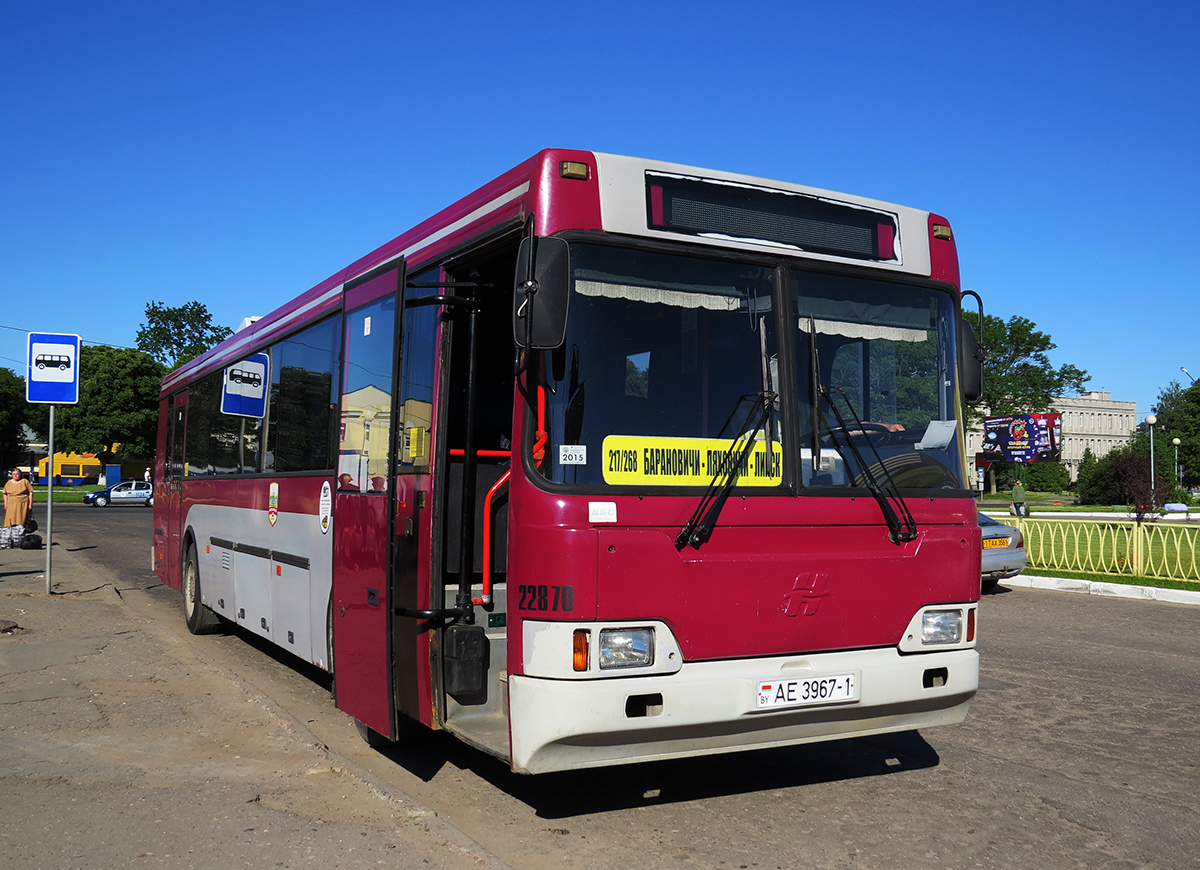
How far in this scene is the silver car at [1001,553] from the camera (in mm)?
16953

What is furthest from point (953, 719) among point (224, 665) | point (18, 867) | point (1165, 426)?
point (1165, 426)

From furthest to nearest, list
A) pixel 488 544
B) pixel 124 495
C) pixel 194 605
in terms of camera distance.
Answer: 1. pixel 124 495
2. pixel 194 605
3. pixel 488 544

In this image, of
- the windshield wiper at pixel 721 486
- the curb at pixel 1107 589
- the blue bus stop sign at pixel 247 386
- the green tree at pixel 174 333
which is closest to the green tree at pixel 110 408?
the green tree at pixel 174 333

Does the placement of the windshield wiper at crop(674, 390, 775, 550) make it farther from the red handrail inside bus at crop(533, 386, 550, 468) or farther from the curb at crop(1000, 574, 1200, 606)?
the curb at crop(1000, 574, 1200, 606)

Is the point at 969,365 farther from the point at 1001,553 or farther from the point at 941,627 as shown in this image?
the point at 1001,553

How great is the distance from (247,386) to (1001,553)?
12.4m

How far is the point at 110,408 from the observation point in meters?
86.1

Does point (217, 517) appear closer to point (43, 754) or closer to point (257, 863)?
point (43, 754)

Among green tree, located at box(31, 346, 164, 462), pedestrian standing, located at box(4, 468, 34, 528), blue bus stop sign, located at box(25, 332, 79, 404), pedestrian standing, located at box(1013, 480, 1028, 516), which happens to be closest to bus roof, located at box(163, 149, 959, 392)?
blue bus stop sign, located at box(25, 332, 79, 404)

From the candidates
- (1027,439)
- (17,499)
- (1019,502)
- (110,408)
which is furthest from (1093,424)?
(17,499)

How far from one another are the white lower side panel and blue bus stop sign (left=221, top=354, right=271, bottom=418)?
5.70m

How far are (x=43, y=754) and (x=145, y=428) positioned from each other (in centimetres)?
8929

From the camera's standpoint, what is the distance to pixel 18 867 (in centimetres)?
452

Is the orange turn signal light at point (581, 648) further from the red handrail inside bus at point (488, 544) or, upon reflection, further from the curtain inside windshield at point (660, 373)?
the red handrail inside bus at point (488, 544)
